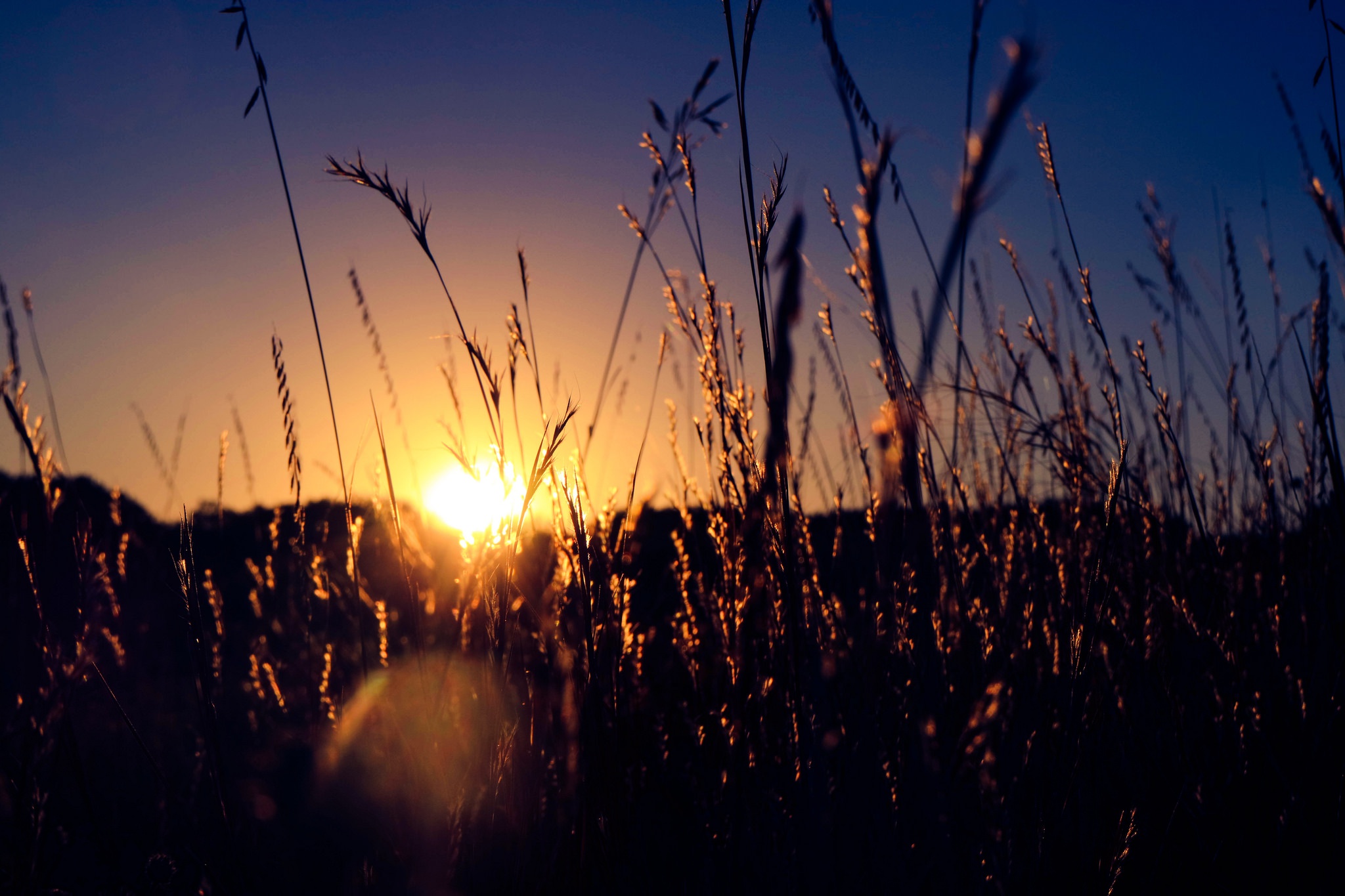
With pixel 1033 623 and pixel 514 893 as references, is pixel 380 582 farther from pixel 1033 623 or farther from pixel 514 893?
pixel 1033 623

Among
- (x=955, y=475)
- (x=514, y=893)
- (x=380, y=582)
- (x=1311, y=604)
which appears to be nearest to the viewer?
(x=514, y=893)

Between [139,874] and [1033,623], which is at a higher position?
[1033,623]

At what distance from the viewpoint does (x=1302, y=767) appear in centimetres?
116

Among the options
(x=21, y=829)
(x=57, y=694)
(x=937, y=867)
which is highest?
(x=57, y=694)

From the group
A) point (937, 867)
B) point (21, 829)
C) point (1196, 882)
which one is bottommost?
point (1196, 882)

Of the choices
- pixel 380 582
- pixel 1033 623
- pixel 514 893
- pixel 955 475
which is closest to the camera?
pixel 514 893

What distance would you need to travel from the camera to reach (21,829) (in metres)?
0.87

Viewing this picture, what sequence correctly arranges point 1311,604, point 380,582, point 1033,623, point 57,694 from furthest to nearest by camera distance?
point 380,582 < point 1311,604 < point 1033,623 < point 57,694

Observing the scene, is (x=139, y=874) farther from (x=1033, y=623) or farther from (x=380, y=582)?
(x=380, y=582)

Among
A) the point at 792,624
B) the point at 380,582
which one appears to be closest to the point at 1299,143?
the point at 792,624

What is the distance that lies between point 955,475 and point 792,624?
1.30ft

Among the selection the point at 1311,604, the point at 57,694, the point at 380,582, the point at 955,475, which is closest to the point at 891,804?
the point at 955,475

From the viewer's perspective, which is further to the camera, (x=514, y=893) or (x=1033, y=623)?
(x=1033, y=623)

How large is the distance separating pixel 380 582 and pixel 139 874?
7.19 ft
